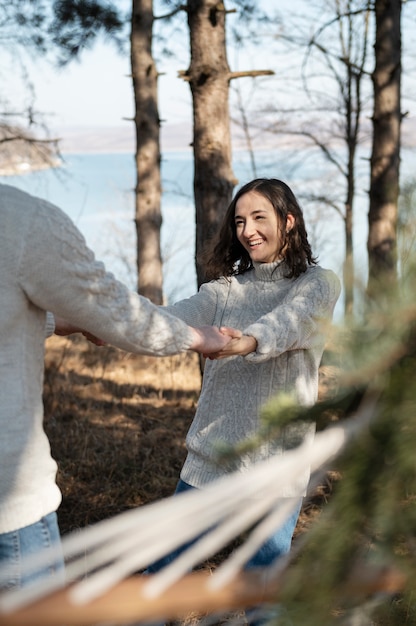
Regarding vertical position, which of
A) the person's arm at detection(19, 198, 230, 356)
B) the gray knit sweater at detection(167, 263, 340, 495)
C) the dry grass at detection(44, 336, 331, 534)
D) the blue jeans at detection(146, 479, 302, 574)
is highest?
the person's arm at detection(19, 198, 230, 356)

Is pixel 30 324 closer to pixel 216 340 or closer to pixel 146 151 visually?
pixel 216 340

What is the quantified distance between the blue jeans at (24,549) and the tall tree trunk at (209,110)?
3.65m

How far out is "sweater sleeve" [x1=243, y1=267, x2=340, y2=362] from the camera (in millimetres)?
2385

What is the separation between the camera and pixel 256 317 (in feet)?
8.92

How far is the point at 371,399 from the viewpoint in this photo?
2.94 ft

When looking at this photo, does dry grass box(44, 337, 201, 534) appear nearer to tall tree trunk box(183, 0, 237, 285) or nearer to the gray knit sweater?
tall tree trunk box(183, 0, 237, 285)

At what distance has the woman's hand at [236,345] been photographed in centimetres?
234

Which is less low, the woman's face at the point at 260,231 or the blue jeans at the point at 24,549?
the woman's face at the point at 260,231

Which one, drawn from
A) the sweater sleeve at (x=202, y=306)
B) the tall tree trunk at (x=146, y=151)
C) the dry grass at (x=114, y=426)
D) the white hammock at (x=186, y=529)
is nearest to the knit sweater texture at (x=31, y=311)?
the sweater sleeve at (x=202, y=306)

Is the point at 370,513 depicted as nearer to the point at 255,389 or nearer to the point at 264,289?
the point at 255,389

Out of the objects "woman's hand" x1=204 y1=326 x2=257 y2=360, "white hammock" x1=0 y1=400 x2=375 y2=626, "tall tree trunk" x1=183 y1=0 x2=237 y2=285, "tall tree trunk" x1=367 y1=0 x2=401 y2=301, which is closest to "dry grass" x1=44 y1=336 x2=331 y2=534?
"tall tree trunk" x1=183 y1=0 x2=237 y2=285

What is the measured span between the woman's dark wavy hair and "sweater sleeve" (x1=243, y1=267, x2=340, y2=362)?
0.26 ft

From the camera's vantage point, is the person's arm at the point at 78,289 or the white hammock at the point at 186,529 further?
the person's arm at the point at 78,289

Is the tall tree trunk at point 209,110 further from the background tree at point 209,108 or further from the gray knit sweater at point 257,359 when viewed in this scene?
the gray knit sweater at point 257,359
